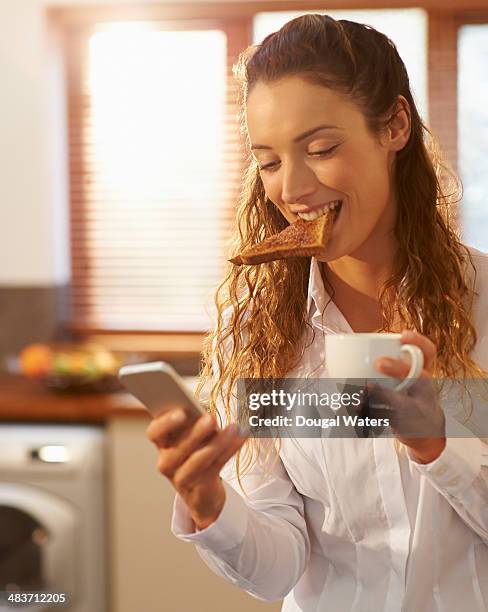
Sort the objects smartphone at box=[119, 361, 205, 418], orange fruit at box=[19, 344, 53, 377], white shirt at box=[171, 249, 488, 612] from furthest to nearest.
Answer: orange fruit at box=[19, 344, 53, 377], white shirt at box=[171, 249, 488, 612], smartphone at box=[119, 361, 205, 418]

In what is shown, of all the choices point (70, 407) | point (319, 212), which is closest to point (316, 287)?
point (319, 212)

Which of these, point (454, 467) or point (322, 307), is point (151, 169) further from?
point (454, 467)

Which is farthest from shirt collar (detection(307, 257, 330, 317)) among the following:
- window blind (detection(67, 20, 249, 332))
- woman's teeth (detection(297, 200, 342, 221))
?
window blind (detection(67, 20, 249, 332))

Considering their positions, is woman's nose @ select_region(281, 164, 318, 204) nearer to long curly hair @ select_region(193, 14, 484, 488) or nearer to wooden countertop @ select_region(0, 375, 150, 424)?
long curly hair @ select_region(193, 14, 484, 488)

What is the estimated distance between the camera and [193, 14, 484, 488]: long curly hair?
867 millimetres

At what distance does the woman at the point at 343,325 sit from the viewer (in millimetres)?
849

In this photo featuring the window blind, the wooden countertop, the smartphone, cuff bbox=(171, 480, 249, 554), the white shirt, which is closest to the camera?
the smartphone

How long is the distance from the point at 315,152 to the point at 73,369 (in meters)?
1.34

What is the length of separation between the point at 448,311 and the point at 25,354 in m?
1.53

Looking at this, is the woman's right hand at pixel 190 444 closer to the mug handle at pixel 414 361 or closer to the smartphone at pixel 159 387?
the smartphone at pixel 159 387

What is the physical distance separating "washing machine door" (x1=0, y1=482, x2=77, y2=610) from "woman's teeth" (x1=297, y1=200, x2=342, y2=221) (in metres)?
1.30

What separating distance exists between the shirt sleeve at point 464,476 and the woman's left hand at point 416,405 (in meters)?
0.01

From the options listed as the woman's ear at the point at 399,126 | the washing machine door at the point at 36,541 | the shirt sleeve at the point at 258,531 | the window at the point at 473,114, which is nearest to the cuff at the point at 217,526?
the shirt sleeve at the point at 258,531

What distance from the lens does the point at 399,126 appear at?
926mm
